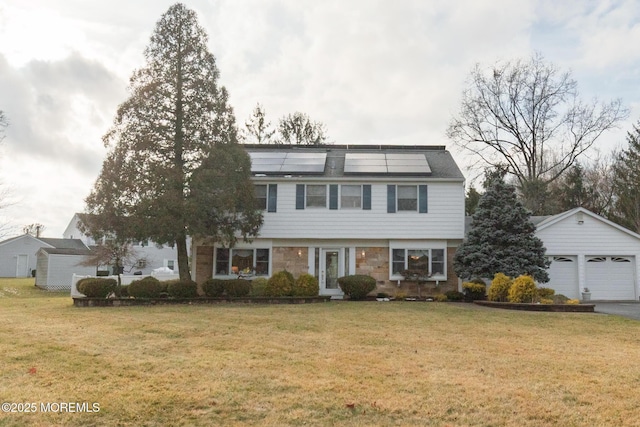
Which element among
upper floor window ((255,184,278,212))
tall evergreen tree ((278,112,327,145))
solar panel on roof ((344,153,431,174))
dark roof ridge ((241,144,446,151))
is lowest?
upper floor window ((255,184,278,212))

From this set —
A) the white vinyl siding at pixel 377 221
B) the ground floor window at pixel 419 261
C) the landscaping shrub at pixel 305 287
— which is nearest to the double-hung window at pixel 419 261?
the ground floor window at pixel 419 261

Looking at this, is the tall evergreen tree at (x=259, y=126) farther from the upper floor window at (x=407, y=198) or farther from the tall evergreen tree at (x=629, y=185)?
the tall evergreen tree at (x=629, y=185)

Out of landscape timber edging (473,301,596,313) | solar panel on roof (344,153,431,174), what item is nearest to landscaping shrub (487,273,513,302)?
landscape timber edging (473,301,596,313)

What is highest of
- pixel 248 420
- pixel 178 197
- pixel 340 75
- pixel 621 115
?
pixel 621 115

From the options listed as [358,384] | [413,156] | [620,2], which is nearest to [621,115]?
[413,156]

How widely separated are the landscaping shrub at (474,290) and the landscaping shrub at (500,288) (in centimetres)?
114

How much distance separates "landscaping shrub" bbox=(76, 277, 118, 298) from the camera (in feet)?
52.4

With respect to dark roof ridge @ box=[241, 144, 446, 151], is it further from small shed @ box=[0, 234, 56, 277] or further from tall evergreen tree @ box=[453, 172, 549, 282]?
small shed @ box=[0, 234, 56, 277]

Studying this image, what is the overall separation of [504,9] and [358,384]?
11.6m

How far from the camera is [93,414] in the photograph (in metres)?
4.61

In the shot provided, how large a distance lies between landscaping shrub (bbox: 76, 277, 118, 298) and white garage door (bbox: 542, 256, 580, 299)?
17.0 meters

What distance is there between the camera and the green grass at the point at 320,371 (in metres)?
4.75

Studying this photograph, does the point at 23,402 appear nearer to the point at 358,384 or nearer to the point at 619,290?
the point at 358,384

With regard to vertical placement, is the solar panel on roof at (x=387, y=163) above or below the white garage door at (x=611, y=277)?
above
